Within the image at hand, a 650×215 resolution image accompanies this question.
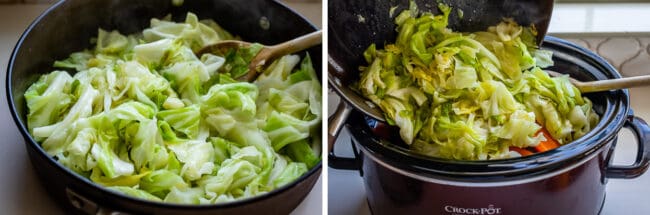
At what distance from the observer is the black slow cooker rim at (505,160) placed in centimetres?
66

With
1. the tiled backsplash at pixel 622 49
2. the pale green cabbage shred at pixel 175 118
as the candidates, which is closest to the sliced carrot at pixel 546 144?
the tiled backsplash at pixel 622 49

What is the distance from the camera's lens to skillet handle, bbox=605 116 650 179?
28.3 inches

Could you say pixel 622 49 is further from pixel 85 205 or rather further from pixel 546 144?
pixel 85 205

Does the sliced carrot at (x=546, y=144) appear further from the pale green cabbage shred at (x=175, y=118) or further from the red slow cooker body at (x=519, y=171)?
the pale green cabbage shred at (x=175, y=118)

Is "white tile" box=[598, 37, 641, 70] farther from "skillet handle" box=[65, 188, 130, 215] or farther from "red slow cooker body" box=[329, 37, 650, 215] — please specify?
"skillet handle" box=[65, 188, 130, 215]

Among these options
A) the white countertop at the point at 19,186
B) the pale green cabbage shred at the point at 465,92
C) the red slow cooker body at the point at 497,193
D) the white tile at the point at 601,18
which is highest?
the white tile at the point at 601,18

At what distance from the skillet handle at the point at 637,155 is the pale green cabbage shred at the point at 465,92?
4cm

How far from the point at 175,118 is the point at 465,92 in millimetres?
396

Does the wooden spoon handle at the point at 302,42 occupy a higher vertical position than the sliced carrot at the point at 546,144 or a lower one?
lower

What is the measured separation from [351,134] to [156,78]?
1.29ft

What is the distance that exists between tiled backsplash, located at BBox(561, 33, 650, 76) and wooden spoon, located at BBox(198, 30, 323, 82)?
34 centimetres

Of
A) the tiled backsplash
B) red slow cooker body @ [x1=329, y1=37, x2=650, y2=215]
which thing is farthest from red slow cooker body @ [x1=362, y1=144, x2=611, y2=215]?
the tiled backsplash

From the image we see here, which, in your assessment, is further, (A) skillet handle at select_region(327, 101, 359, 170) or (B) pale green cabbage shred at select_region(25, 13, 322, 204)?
(B) pale green cabbage shred at select_region(25, 13, 322, 204)

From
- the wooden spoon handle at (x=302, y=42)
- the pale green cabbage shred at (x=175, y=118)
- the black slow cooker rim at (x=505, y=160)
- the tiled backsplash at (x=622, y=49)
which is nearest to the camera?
the black slow cooker rim at (x=505, y=160)
